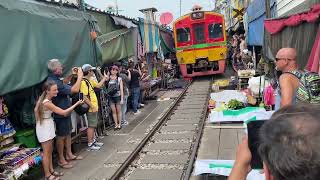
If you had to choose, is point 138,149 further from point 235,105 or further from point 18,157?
point 235,105

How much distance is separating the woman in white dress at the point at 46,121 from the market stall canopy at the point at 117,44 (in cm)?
336

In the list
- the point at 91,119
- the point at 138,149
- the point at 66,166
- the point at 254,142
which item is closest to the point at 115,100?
the point at 91,119

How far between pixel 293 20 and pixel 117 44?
5456 mm

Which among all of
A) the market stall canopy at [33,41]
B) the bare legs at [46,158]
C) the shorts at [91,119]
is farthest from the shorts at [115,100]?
the bare legs at [46,158]

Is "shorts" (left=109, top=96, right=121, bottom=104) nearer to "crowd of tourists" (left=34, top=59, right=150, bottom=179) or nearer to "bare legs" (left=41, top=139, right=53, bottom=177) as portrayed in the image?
"crowd of tourists" (left=34, top=59, right=150, bottom=179)

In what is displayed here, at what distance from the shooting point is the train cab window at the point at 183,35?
1928 centimetres

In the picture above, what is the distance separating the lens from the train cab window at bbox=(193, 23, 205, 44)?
62.8ft

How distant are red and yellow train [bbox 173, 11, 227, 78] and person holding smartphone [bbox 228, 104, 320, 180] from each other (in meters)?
17.6

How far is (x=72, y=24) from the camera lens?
8664mm

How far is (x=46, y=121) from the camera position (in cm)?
670

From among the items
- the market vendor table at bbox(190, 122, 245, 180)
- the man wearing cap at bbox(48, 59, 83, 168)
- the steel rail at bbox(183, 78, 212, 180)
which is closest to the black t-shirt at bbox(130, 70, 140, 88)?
the steel rail at bbox(183, 78, 212, 180)

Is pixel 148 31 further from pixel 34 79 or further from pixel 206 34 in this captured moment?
pixel 34 79

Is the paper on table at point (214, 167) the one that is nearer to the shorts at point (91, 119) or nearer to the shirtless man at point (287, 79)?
the shirtless man at point (287, 79)

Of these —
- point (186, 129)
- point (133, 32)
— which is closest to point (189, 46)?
point (133, 32)
